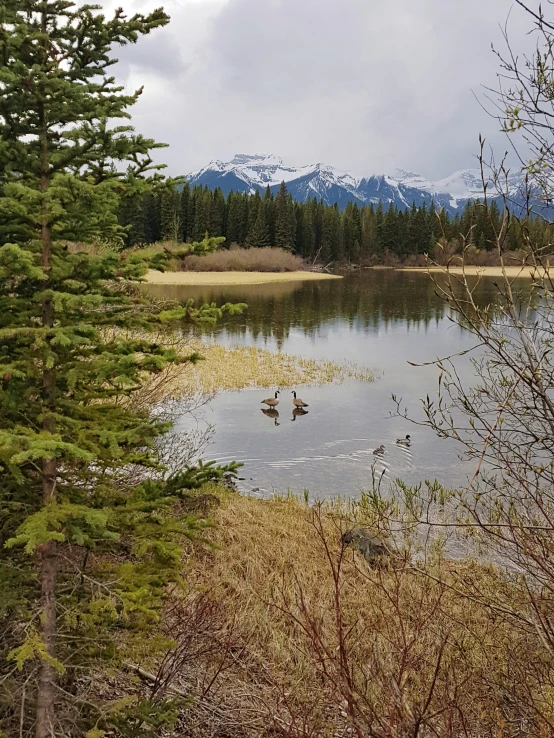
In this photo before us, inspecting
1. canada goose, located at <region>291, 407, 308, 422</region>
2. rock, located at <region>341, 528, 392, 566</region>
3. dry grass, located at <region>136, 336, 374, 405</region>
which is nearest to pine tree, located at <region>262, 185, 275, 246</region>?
dry grass, located at <region>136, 336, 374, 405</region>

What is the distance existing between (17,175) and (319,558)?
6.46 metres

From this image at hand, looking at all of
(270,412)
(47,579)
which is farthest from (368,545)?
(270,412)

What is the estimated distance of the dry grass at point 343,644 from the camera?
3037 mm

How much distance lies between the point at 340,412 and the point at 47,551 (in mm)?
14044

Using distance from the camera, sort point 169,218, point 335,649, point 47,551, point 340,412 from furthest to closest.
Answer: point 169,218 < point 340,412 < point 335,649 < point 47,551

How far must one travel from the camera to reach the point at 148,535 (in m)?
3.58

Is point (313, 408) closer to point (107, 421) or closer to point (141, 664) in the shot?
point (141, 664)

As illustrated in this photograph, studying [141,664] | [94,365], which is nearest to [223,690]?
[141,664]

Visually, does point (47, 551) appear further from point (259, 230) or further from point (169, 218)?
point (259, 230)

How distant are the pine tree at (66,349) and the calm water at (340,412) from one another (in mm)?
2604

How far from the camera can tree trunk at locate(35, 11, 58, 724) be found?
329cm

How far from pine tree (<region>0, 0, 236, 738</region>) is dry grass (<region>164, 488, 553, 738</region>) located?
1204 mm

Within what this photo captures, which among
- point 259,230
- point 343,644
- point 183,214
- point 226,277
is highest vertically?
point 183,214

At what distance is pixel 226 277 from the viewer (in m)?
58.7
